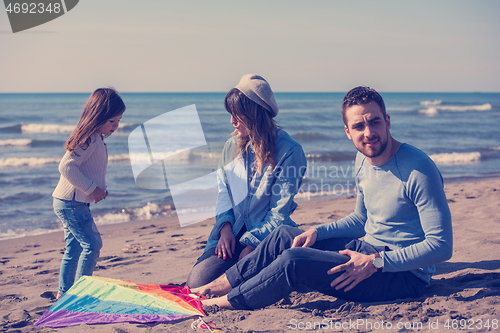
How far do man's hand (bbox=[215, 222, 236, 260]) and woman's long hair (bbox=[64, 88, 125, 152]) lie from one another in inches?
54.2

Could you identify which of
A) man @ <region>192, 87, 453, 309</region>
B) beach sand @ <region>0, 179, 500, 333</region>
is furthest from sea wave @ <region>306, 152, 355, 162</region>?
man @ <region>192, 87, 453, 309</region>

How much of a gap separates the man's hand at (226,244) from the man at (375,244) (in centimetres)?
41

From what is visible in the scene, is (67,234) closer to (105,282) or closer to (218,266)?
(105,282)

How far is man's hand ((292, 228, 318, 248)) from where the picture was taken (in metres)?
2.60

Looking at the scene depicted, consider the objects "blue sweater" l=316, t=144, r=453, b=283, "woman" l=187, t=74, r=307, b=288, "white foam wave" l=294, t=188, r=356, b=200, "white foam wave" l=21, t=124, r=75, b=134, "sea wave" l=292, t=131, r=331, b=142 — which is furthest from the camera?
"white foam wave" l=21, t=124, r=75, b=134

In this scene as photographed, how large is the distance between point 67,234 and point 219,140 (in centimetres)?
1438

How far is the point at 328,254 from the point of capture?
2.41m

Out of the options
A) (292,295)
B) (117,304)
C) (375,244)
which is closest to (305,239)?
(375,244)

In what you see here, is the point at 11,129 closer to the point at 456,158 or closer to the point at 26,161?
the point at 26,161

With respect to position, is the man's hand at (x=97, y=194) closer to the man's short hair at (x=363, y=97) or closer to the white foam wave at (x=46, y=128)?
the man's short hair at (x=363, y=97)

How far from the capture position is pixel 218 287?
2740mm

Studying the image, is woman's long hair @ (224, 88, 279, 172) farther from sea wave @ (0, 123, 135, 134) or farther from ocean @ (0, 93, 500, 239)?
sea wave @ (0, 123, 135, 134)

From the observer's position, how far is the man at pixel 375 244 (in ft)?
7.24

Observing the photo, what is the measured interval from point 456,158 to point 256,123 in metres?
11.8
